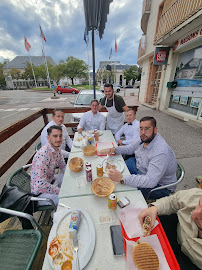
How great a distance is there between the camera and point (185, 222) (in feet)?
3.77

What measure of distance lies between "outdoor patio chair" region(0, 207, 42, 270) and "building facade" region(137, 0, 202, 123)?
300 inches

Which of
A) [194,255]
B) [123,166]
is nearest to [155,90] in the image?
[123,166]

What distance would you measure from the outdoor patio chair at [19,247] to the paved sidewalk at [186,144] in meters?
2.71

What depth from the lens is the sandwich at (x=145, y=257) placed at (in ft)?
2.65

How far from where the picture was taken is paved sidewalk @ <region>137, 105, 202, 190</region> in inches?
114

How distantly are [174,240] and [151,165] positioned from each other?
789 mm

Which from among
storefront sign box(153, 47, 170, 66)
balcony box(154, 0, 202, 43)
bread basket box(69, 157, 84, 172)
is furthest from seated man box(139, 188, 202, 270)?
storefront sign box(153, 47, 170, 66)

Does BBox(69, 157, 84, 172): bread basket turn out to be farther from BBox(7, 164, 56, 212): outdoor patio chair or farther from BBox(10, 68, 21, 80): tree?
BBox(10, 68, 21, 80): tree

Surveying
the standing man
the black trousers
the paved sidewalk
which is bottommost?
the paved sidewalk

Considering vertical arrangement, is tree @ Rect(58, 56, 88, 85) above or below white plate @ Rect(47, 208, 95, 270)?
above

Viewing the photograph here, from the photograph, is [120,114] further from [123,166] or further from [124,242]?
[124,242]

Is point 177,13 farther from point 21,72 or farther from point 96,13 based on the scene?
point 21,72

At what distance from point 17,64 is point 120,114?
6652 cm

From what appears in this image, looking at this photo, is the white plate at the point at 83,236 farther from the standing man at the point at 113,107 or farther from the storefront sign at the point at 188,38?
the storefront sign at the point at 188,38
